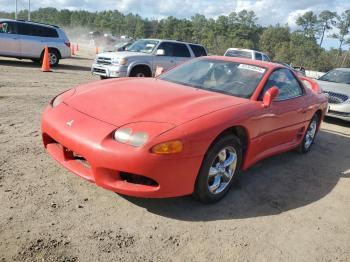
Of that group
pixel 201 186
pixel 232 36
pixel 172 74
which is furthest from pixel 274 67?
pixel 232 36

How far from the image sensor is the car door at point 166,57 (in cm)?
1226

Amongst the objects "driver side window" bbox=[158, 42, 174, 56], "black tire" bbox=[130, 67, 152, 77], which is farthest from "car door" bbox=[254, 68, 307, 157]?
"driver side window" bbox=[158, 42, 174, 56]

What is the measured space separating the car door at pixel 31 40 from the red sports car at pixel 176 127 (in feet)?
36.9

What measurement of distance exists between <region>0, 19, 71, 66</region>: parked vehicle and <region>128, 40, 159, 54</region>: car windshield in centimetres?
421

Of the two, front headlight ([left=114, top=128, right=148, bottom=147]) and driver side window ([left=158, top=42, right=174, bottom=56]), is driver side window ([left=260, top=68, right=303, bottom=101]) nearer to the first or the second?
front headlight ([left=114, top=128, right=148, bottom=147])

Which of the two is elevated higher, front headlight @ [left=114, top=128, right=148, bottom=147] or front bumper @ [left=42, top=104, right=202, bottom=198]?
front headlight @ [left=114, top=128, right=148, bottom=147]

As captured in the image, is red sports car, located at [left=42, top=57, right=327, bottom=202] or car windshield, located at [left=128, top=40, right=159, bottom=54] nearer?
red sports car, located at [left=42, top=57, right=327, bottom=202]

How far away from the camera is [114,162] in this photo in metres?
3.31

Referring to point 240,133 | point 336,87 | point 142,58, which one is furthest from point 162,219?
point 142,58

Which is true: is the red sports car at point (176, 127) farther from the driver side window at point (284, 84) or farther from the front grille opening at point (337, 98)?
the front grille opening at point (337, 98)

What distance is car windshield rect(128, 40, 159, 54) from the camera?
12.5 m

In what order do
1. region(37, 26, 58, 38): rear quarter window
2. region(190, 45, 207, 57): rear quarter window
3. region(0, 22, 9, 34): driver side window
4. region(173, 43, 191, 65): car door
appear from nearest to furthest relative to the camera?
region(173, 43, 191, 65): car door, region(190, 45, 207, 57): rear quarter window, region(0, 22, 9, 34): driver side window, region(37, 26, 58, 38): rear quarter window

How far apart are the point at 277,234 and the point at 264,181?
132 cm

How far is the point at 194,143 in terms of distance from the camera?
3.47 metres
